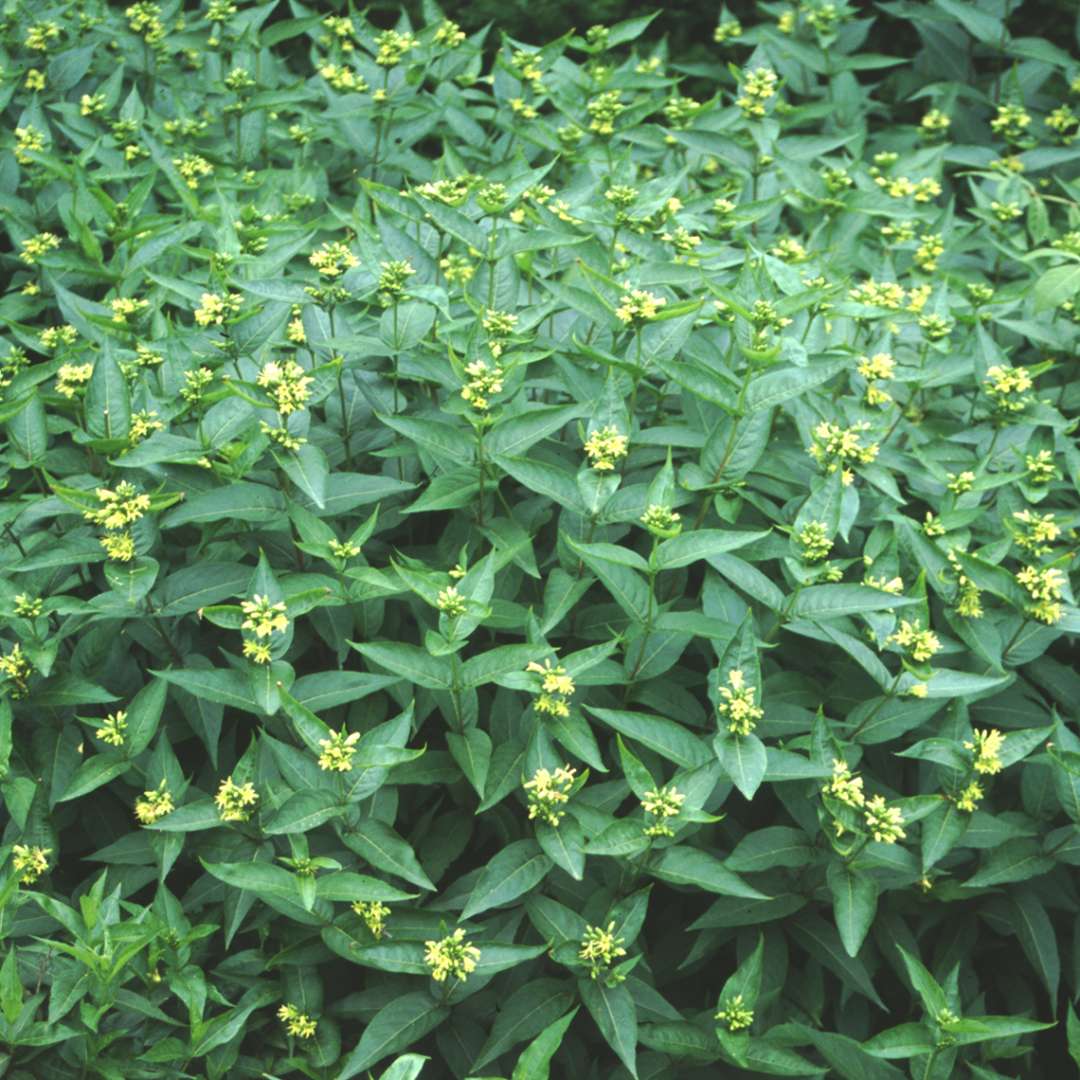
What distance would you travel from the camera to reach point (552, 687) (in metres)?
2.82

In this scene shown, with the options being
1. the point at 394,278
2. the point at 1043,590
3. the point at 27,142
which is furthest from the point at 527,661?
the point at 27,142

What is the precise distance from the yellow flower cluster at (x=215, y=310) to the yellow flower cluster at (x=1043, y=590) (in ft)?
7.09

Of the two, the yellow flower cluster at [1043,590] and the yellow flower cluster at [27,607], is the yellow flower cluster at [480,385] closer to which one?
the yellow flower cluster at [27,607]

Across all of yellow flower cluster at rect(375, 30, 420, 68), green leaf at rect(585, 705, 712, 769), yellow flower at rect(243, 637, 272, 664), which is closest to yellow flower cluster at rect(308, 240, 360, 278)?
yellow flower at rect(243, 637, 272, 664)

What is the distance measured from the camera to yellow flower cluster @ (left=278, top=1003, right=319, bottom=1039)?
292 centimetres

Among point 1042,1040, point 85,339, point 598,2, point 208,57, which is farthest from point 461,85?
point 1042,1040

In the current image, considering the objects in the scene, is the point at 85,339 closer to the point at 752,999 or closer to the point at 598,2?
the point at 752,999

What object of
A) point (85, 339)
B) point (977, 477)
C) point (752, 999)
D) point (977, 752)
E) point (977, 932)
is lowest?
point (977, 932)

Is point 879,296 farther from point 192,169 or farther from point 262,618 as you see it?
point 192,169

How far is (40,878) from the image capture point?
3217 mm

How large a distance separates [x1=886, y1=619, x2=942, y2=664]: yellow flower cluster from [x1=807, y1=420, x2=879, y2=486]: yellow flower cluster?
44 centimetres

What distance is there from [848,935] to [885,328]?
196cm

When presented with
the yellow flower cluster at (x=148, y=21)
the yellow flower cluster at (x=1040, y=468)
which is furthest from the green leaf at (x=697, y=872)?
the yellow flower cluster at (x=148, y=21)

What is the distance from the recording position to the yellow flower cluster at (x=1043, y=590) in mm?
3111
